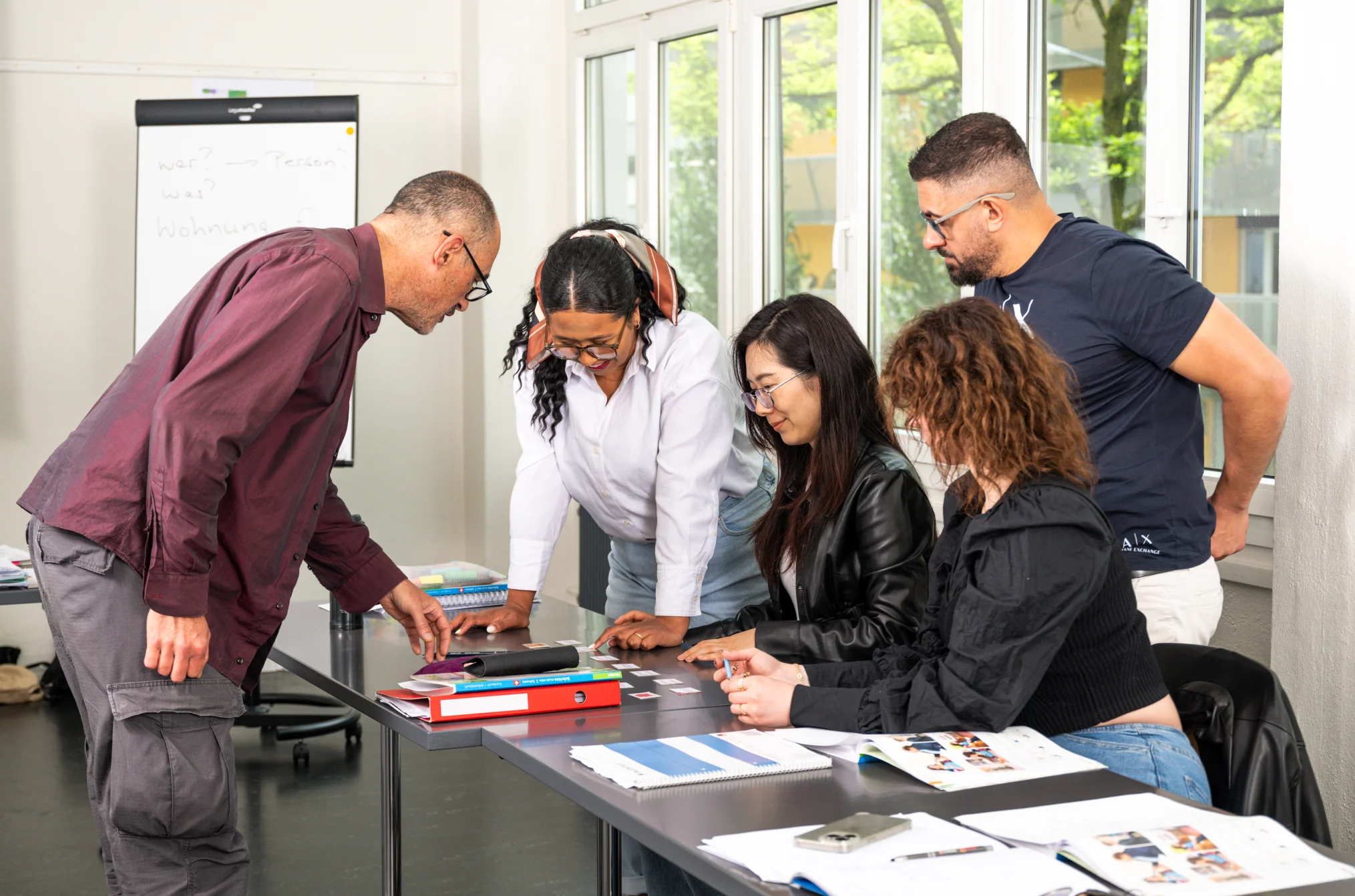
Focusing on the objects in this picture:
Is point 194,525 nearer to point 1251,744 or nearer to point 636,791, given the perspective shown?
point 636,791

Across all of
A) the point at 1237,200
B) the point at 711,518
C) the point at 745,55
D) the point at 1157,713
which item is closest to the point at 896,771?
the point at 1157,713

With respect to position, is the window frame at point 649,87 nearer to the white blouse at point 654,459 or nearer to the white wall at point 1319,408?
the white blouse at point 654,459

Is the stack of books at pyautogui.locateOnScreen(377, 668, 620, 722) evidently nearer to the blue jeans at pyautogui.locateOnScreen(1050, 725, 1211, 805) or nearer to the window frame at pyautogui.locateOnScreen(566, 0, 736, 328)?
the blue jeans at pyautogui.locateOnScreen(1050, 725, 1211, 805)

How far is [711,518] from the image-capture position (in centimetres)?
255

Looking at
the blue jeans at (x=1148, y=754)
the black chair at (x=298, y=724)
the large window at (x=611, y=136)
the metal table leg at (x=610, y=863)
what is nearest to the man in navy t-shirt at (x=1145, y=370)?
the blue jeans at (x=1148, y=754)

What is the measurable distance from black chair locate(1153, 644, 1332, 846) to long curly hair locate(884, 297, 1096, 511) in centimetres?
35

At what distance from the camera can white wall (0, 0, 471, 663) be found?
17.2 feet

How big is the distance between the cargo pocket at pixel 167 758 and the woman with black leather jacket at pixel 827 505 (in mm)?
790

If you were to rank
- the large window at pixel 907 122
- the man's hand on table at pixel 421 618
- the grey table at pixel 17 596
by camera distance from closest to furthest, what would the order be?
the man's hand on table at pixel 421 618 < the grey table at pixel 17 596 < the large window at pixel 907 122

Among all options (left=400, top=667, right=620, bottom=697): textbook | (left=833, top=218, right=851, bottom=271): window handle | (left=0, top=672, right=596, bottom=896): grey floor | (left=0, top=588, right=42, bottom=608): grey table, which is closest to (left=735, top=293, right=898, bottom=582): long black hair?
(left=400, top=667, right=620, bottom=697): textbook

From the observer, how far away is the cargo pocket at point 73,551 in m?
1.86

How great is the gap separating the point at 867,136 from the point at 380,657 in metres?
2.50

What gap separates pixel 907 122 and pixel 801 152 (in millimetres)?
552

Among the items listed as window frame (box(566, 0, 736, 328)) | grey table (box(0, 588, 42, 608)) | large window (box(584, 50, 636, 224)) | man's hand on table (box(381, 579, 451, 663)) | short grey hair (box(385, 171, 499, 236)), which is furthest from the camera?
large window (box(584, 50, 636, 224))
